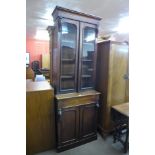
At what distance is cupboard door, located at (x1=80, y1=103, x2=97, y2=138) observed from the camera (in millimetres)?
2387

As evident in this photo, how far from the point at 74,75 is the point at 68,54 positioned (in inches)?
14.0

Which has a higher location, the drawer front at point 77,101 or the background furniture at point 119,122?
the drawer front at point 77,101

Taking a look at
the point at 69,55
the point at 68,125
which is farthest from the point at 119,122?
the point at 69,55

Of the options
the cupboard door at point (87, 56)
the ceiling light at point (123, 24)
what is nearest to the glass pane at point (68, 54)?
the cupboard door at point (87, 56)

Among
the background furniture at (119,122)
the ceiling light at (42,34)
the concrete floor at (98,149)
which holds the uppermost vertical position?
the ceiling light at (42,34)

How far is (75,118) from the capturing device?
231 centimetres

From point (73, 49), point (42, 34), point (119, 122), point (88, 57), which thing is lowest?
point (119, 122)

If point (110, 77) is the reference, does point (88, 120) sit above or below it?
below

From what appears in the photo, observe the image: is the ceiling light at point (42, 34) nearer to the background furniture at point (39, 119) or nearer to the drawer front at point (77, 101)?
the background furniture at point (39, 119)

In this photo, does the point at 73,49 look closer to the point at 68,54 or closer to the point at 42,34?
the point at 68,54

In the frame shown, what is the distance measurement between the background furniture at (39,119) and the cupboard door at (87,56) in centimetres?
62

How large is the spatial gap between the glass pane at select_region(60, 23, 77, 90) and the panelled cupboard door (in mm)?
664

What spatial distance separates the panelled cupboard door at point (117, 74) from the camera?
2.51 meters
